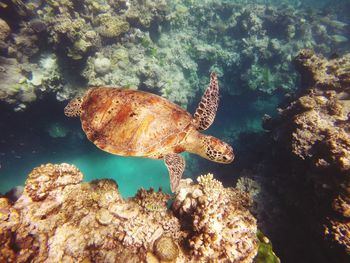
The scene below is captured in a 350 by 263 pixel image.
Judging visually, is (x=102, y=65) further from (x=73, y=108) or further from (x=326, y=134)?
(x=326, y=134)

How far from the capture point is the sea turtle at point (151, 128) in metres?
4.19

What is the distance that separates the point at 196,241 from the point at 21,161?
13.0 meters

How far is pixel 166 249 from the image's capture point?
2996mm

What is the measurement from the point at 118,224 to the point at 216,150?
2.25 meters

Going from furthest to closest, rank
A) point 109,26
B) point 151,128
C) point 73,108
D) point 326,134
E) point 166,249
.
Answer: point 109,26
point 73,108
point 326,134
point 151,128
point 166,249

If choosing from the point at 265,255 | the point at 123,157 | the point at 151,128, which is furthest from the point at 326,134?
the point at 123,157

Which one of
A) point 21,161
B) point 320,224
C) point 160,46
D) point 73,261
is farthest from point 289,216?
point 21,161

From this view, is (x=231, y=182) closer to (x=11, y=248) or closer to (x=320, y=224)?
(x=320, y=224)

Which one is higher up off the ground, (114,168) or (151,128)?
(151,128)

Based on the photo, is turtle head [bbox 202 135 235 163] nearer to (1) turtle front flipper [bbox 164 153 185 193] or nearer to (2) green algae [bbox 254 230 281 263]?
(1) turtle front flipper [bbox 164 153 185 193]

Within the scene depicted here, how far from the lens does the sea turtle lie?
4.19 meters

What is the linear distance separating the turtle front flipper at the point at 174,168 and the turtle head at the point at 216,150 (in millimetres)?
611

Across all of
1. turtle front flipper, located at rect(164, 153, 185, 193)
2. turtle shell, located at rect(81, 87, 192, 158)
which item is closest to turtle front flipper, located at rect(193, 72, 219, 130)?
turtle shell, located at rect(81, 87, 192, 158)

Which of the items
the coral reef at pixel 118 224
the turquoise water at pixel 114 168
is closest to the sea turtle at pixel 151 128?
the coral reef at pixel 118 224
